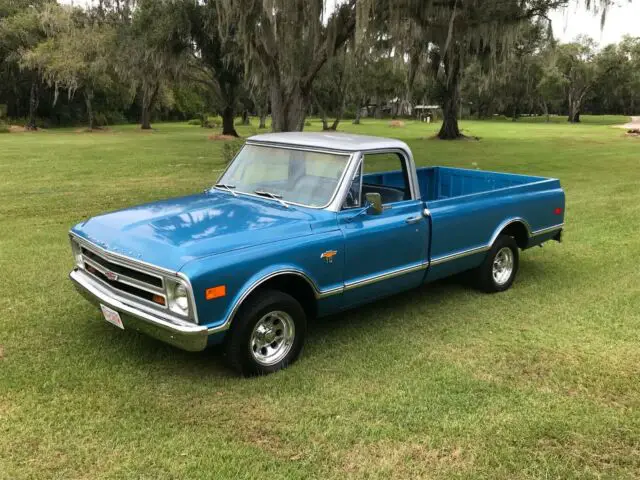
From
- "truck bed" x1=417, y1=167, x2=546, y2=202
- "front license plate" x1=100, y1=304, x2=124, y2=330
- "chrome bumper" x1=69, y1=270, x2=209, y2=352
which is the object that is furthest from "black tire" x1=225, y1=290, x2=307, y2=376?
"truck bed" x1=417, y1=167, x2=546, y2=202

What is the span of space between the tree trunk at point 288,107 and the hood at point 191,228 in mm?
12034

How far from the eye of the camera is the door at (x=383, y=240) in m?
4.67

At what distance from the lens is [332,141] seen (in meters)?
5.11

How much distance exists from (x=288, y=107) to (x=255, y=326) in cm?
1339

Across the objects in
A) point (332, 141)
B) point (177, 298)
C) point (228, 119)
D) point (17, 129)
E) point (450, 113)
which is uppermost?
point (450, 113)

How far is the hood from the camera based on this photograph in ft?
12.8

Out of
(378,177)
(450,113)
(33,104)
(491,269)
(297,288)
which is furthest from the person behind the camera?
(33,104)

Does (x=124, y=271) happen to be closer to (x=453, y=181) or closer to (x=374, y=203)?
(x=374, y=203)

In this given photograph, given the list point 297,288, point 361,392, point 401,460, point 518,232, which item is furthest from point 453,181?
point 401,460

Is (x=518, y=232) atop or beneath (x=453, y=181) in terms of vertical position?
beneath

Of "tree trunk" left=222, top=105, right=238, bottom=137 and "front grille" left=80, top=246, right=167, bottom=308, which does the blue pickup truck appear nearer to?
"front grille" left=80, top=246, right=167, bottom=308

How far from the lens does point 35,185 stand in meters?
13.5

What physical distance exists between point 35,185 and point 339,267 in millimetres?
11377

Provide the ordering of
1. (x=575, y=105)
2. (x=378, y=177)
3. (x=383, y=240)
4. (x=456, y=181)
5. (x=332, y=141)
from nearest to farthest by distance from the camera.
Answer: (x=383, y=240) < (x=332, y=141) < (x=378, y=177) < (x=456, y=181) < (x=575, y=105)
